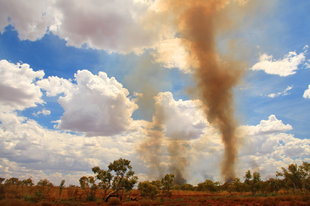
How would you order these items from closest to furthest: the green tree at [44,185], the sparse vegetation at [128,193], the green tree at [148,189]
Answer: the sparse vegetation at [128,193], the green tree at [148,189], the green tree at [44,185]

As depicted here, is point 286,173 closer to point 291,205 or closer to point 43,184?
point 291,205

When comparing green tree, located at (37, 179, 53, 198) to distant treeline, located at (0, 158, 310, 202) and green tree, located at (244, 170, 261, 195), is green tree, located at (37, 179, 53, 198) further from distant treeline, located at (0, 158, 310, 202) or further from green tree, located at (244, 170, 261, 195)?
green tree, located at (244, 170, 261, 195)

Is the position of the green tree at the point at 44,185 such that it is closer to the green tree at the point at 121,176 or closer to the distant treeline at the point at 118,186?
the distant treeline at the point at 118,186

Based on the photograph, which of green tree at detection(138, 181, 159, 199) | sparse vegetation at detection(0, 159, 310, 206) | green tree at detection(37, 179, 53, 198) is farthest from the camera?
green tree at detection(37, 179, 53, 198)

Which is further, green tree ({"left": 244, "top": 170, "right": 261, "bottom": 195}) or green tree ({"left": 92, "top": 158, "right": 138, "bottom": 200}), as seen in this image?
green tree ({"left": 244, "top": 170, "right": 261, "bottom": 195})

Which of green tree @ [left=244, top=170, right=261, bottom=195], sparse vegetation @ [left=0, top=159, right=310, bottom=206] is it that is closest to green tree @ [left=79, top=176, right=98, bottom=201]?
sparse vegetation @ [left=0, top=159, right=310, bottom=206]

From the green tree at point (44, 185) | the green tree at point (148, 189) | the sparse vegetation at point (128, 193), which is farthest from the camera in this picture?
the green tree at point (44, 185)

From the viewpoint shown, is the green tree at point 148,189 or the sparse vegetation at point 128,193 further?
the green tree at point 148,189

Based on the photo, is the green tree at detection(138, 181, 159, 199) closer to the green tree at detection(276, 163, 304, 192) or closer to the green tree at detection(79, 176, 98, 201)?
the green tree at detection(79, 176, 98, 201)

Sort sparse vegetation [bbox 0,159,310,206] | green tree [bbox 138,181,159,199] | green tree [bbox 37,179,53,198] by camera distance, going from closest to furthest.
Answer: sparse vegetation [bbox 0,159,310,206]
green tree [bbox 138,181,159,199]
green tree [bbox 37,179,53,198]

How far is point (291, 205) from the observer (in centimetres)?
3133

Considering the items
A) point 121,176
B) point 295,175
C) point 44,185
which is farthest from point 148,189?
point 295,175

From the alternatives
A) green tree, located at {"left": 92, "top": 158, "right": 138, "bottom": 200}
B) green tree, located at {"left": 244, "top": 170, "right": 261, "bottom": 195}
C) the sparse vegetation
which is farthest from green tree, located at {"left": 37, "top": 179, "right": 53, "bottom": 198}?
green tree, located at {"left": 244, "top": 170, "right": 261, "bottom": 195}

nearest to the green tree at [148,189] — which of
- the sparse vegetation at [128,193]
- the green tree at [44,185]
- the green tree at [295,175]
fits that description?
the sparse vegetation at [128,193]
